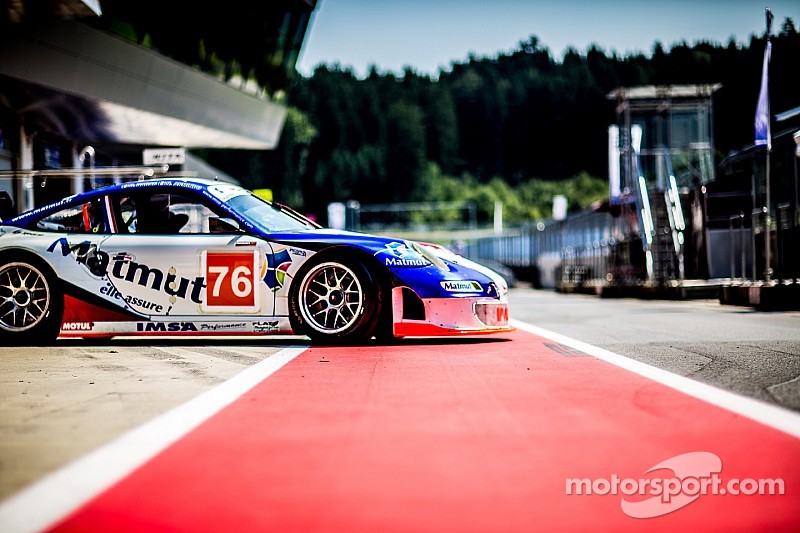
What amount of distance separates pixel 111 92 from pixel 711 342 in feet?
70.8

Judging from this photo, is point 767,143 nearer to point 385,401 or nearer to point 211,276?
point 211,276

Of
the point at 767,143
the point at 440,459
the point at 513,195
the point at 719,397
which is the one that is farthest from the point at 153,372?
the point at 513,195

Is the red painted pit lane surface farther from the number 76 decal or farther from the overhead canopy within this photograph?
the overhead canopy

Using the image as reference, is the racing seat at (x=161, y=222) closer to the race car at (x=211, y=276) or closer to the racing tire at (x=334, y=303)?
the race car at (x=211, y=276)

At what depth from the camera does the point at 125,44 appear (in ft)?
88.7

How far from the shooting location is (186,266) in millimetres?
8914

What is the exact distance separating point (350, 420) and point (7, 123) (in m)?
23.8

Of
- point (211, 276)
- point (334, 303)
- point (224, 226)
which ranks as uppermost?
point (224, 226)

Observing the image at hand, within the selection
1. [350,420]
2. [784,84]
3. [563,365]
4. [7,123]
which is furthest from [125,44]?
[350,420]

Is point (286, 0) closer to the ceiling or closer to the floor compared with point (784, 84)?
closer to the ceiling

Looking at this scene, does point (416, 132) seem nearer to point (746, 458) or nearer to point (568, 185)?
point (568, 185)

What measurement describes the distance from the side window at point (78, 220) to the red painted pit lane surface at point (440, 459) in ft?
12.5

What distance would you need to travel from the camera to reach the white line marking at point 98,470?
309cm

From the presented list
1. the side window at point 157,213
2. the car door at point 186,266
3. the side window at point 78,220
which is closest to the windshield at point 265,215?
the car door at point 186,266
